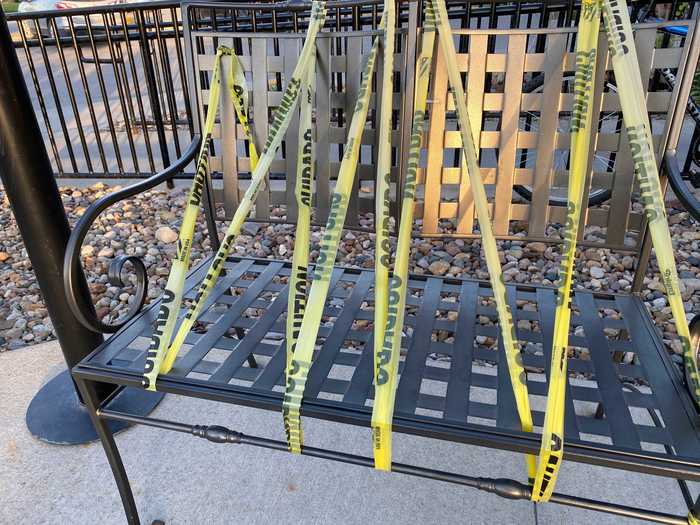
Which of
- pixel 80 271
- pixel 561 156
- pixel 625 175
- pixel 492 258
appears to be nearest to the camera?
pixel 492 258

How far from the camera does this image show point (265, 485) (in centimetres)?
163

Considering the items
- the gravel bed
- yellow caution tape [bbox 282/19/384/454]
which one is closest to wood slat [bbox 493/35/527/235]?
yellow caution tape [bbox 282/19/384/454]

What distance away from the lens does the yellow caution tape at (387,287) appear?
43.5 inches

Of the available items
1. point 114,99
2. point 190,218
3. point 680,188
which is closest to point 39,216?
point 190,218

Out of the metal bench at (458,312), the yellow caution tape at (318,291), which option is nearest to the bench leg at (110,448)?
the metal bench at (458,312)

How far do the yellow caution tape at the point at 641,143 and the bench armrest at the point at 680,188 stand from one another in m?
0.12

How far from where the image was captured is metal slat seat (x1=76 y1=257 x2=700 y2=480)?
1.05 metres

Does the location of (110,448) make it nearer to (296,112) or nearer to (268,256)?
(296,112)

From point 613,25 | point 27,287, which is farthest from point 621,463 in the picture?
point 27,287

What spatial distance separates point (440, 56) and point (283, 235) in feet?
6.24

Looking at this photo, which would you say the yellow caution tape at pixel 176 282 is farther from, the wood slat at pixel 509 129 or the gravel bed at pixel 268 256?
the gravel bed at pixel 268 256

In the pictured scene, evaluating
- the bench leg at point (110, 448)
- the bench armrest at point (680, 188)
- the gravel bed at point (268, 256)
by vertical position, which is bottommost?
the gravel bed at point (268, 256)

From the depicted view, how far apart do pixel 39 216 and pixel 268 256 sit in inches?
59.2

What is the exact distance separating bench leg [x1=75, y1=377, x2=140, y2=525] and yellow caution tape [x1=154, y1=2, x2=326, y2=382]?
21 cm
